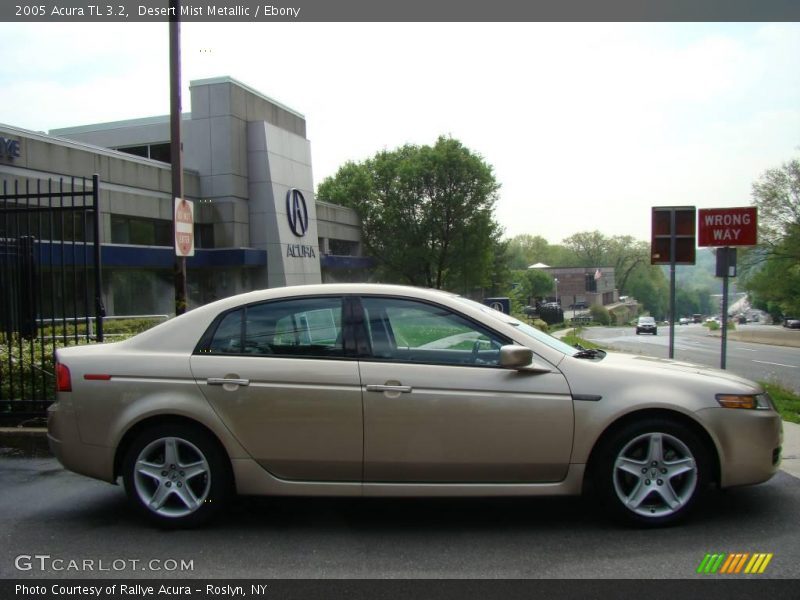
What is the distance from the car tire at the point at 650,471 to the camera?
4.07 meters

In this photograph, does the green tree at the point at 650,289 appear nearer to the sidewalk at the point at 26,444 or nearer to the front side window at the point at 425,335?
the sidewalk at the point at 26,444

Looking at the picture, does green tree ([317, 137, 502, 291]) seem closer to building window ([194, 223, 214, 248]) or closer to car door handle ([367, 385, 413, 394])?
building window ([194, 223, 214, 248])

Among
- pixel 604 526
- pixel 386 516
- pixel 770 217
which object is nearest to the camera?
pixel 604 526

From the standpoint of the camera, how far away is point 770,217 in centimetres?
4816

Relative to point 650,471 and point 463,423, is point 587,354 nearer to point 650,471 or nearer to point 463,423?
point 650,471

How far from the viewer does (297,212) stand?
2941 centimetres

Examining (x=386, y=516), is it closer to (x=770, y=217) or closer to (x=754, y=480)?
(x=754, y=480)

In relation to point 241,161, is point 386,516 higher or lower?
lower

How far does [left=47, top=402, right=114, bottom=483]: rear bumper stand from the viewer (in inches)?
171

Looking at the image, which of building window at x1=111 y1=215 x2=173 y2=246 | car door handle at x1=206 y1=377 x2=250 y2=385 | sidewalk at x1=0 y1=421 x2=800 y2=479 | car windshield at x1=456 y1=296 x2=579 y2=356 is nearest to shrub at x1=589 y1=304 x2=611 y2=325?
building window at x1=111 y1=215 x2=173 y2=246

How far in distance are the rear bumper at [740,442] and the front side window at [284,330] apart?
235cm

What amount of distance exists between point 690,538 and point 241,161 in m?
25.8
